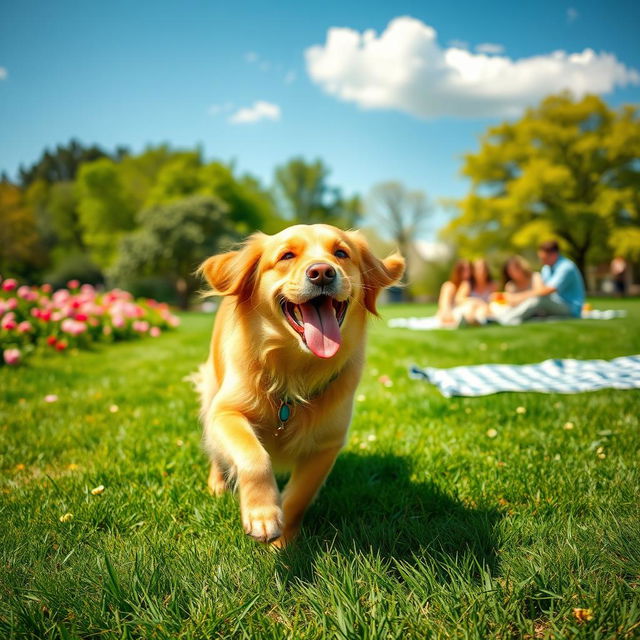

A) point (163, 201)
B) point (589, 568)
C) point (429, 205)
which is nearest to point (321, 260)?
point (589, 568)

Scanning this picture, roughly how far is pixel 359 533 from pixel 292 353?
0.90 m

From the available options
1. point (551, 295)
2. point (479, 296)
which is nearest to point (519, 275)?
point (551, 295)

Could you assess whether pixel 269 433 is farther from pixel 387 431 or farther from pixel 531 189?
pixel 531 189

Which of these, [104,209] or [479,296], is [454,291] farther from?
[104,209]

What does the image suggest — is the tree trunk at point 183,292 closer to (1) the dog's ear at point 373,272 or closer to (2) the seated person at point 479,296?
(2) the seated person at point 479,296

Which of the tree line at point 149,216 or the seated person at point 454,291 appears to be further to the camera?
the tree line at point 149,216

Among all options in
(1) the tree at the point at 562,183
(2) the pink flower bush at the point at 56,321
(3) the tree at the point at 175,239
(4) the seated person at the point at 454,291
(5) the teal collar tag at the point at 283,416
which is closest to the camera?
(5) the teal collar tag at the point at 283,416

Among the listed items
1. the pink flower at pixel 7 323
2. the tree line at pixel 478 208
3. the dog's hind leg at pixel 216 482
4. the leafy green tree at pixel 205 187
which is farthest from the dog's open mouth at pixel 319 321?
the leafy green tree at pixel 205 187

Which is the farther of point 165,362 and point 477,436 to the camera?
point 165,362

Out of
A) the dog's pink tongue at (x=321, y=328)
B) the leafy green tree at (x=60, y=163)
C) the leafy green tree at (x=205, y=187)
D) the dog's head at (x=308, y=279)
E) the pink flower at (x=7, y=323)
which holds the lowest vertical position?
the pink flower at (x=7, y=323)

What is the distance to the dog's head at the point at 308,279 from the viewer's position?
218cm

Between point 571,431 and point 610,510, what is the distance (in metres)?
1.37

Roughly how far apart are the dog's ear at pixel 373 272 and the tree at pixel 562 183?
28.5 m

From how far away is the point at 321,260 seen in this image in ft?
7.32
